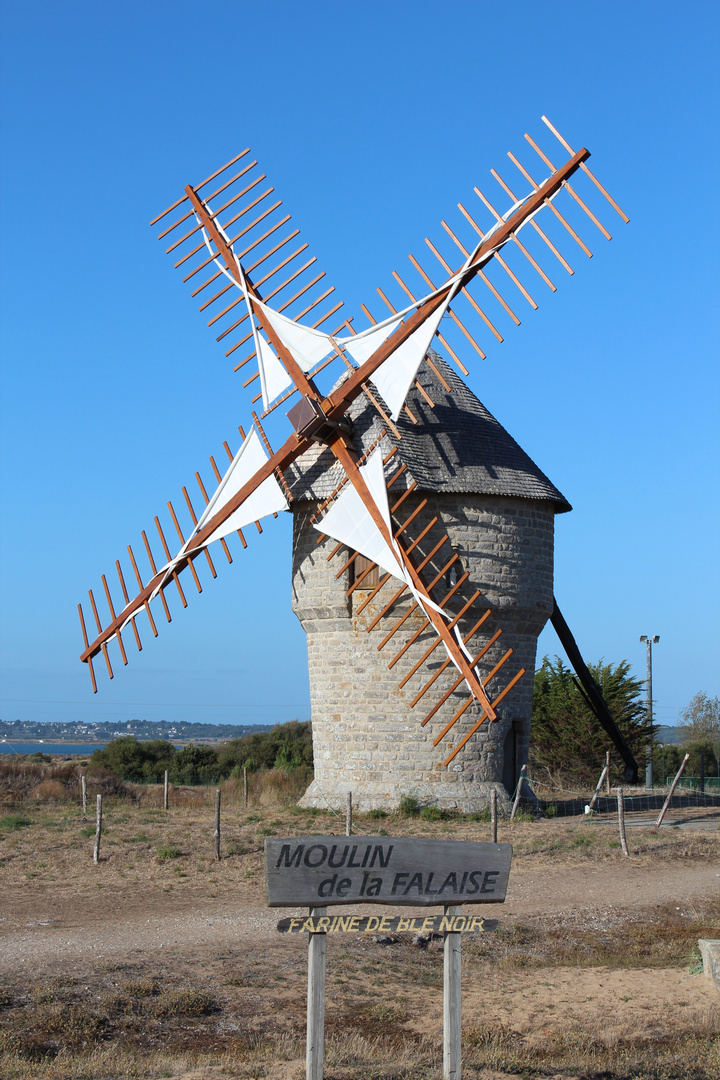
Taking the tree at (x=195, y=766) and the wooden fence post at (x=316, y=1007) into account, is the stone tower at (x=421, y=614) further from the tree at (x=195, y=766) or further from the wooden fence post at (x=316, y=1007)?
the tree at (x=195, y=766)

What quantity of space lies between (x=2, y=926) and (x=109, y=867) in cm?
296

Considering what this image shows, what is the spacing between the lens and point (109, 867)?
1327 centimetres

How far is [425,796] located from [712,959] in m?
7.80

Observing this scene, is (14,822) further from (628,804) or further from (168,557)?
(628,804)

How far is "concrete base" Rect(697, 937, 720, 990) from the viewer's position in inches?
325

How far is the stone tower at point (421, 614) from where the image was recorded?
1602 centimetres

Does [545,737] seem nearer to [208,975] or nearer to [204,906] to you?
[204,906]

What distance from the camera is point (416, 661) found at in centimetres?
1611

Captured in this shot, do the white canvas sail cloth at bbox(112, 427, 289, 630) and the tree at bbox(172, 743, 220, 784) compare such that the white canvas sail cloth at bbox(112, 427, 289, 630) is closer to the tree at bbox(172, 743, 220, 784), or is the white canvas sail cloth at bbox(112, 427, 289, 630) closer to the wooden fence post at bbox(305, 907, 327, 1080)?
the wooden fence post at bbox(305, 907, 327, 1080)

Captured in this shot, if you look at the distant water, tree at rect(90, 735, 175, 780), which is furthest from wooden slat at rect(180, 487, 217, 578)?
the distant water

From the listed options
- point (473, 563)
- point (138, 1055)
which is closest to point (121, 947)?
point (138, 1055)

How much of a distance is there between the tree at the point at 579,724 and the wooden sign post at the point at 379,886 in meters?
19.2

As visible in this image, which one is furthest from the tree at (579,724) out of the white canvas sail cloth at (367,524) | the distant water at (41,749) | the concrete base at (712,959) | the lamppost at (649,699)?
the distant water at (41,749)

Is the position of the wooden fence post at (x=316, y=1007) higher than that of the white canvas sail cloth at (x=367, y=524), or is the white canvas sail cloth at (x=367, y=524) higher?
the white canvas sail cloth at (x=367, y=524)
